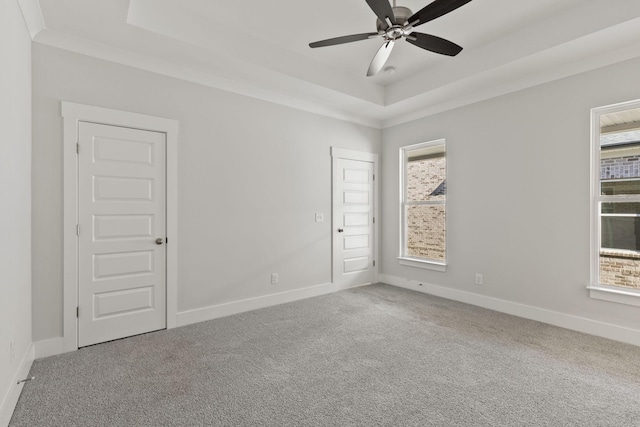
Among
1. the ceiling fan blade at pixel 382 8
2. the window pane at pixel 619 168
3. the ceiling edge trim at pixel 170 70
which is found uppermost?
the ceiling edge trim at pixel 170 70

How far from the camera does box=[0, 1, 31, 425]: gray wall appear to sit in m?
1.85

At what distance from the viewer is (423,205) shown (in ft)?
16.1

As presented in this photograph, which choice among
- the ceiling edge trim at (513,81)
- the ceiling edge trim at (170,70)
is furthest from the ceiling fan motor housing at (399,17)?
the ceiling edge trim at (170,70)

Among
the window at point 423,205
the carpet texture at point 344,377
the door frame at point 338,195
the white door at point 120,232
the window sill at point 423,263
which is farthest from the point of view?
the door frame at point 338,195

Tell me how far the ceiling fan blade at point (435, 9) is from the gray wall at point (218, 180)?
88.0 inches

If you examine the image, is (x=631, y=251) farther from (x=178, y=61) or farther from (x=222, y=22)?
(x=178, y=61)

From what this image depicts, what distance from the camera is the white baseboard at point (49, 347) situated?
2685 mm

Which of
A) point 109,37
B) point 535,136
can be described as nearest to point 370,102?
point 535,136

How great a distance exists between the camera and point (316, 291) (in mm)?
4598

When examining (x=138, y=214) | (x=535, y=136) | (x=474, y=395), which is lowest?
(x=474, y=395)

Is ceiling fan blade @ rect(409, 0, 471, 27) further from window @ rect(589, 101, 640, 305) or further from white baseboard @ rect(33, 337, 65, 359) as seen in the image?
white baseboard @ rect(33, 337, 65, 359)

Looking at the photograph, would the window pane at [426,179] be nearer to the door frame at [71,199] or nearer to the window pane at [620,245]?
the window pane at [620,245]

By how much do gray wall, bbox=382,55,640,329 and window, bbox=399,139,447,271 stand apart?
0.19 m

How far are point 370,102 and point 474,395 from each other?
363 centimetres
